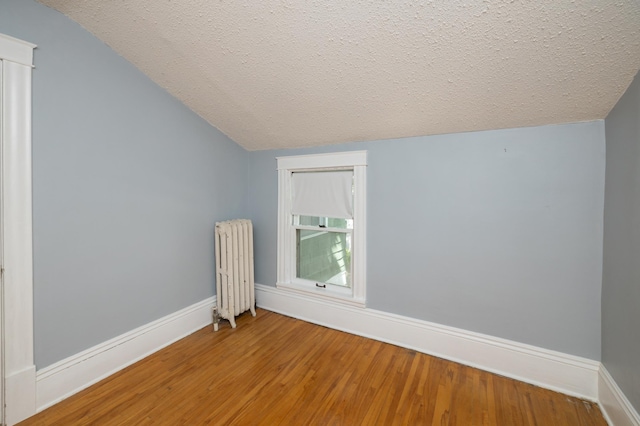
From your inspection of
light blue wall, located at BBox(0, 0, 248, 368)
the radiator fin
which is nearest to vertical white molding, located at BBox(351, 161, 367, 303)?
the radiator fin

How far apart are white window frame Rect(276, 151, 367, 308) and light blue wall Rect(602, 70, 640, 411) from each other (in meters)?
1.68

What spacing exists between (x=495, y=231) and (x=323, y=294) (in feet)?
5.65

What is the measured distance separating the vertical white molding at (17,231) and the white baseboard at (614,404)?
3467mm

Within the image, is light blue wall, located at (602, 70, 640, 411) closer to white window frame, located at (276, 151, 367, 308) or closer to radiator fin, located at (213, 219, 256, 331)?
white window frame, located at (276, 151, 367, 308)

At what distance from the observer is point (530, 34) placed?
4.06 feet

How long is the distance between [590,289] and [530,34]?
68.3 inches

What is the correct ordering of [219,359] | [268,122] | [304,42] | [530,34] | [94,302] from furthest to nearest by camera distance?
[268,122] < [219,359] < [94,302] < [304,42] < [530,34]

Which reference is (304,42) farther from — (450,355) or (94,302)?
(450,355)

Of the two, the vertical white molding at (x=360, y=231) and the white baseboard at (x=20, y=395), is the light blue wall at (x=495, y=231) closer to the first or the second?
the vertical white molding at (x=360, y=231)

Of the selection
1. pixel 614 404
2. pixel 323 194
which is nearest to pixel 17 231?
pixel 323 194

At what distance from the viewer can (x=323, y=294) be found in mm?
2746

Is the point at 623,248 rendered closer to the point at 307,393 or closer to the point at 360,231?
the point at 360,231

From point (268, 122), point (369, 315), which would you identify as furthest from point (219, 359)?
point (268, 122)

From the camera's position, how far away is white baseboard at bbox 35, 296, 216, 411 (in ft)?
5.45
